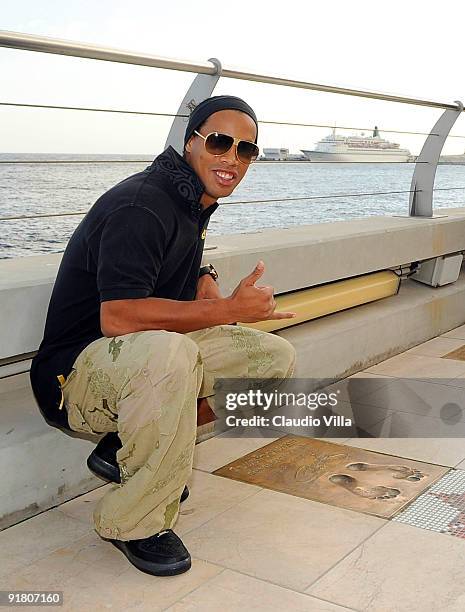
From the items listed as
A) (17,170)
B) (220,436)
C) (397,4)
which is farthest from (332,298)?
(397,4)

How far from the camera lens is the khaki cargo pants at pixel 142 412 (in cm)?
229

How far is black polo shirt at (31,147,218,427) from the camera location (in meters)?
2.30

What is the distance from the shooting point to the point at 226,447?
342cm

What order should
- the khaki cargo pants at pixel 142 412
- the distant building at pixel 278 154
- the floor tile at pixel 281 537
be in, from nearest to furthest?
the khaki cargo pants at pixel 142 412 → the floor tile at pixel 281 537 → the distant building at pixel 278 154

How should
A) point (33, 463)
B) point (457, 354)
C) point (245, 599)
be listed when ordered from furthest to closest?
1. point (457, 354)
2. point (33, 463)
3. point (245, 599)

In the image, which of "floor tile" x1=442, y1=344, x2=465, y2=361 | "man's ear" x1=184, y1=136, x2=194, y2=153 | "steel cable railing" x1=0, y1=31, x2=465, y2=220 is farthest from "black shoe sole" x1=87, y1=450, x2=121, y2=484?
"floor tile" x1=442, y1=344, x2=465, y2=361

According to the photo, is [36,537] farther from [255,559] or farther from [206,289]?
[206,289]

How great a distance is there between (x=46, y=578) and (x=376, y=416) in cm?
191

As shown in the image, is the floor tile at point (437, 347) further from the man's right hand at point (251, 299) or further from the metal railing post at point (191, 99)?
the man's right hand at point (251, 299)

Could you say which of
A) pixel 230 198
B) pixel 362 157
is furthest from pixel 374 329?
pixel 230 198

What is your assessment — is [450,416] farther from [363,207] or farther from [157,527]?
[363,207]

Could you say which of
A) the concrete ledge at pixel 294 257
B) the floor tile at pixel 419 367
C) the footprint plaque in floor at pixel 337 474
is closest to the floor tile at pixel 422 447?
the footprint plaque in floor at pixel 337 474

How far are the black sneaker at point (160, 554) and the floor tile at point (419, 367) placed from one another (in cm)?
238

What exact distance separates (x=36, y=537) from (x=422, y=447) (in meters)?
1.61
